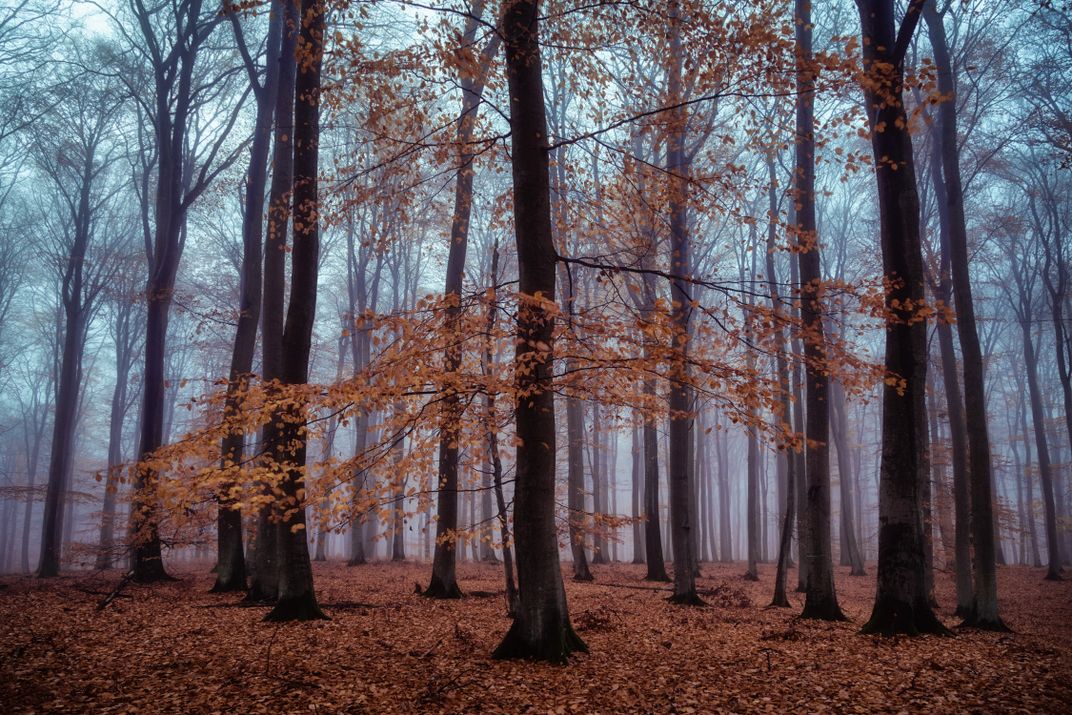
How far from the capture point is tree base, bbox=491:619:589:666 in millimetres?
5559

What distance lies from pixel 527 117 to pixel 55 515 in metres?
16.5

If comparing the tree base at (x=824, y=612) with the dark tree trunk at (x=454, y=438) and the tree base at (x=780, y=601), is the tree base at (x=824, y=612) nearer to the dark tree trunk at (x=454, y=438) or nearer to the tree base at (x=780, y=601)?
the tree base at (x=780, y=601)

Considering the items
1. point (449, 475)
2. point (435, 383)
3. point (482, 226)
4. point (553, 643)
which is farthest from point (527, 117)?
point (482, 226)

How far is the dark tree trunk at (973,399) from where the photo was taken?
8773 millimetres

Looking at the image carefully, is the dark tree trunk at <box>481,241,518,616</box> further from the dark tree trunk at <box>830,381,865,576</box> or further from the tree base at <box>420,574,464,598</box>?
the dark tree trunk at <box>830,381,865,576</box>

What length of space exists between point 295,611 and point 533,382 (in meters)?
4.93

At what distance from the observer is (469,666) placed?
5531 mm

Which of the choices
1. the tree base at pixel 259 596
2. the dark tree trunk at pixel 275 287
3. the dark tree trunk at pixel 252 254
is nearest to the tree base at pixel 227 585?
the dark tree trunk at pixel 252 254

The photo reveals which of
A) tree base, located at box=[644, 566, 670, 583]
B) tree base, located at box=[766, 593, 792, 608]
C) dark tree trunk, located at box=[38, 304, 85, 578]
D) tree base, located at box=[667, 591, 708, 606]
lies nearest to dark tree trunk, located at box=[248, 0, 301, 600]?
tree base, located at box=[667, 591, 708, 606]

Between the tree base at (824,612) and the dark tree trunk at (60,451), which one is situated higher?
the dark tree trunk at (60,451)

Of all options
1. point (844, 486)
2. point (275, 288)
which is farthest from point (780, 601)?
point (844, 486)

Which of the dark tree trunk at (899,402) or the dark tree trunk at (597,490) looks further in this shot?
the dark tree trunk at (597,490)

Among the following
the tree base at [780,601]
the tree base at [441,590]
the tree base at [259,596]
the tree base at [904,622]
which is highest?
the tree base at [904,622]

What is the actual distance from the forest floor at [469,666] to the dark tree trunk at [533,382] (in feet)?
1.15
